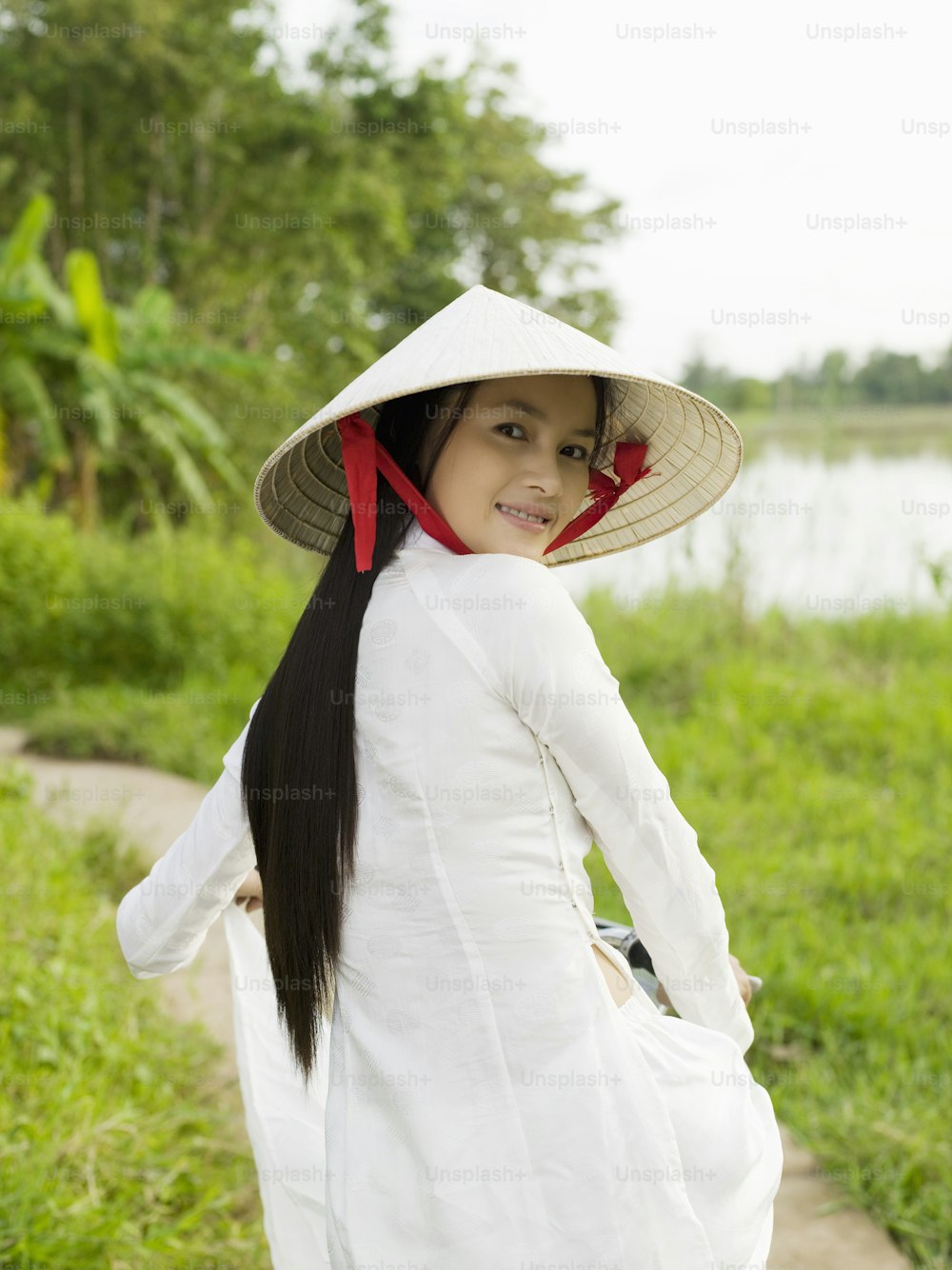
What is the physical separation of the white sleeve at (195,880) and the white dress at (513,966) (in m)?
0.19

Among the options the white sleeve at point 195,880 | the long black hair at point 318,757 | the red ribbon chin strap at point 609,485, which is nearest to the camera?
the long black hair at point 318,757

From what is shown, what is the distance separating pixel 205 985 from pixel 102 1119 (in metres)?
1.01

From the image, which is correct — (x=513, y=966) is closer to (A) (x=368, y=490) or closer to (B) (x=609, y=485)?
(A) (x=368, y=490)

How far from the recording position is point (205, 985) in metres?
3.35

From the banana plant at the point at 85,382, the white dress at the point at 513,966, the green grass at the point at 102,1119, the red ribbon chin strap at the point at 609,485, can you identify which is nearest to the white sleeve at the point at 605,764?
the white dress at the point at 513,966

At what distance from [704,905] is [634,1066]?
178 millimetres

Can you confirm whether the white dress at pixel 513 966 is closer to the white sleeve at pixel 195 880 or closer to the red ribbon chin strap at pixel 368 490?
the red ribbon chin strap at pixel 368 490

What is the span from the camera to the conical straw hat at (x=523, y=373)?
1.22 metres

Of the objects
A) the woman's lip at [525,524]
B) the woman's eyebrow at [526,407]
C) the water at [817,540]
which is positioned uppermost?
the woman's eyebrow at [526,407]

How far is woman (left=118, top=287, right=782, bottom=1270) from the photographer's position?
1.17 metres

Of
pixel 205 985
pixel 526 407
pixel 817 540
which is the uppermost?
pixel 526 407

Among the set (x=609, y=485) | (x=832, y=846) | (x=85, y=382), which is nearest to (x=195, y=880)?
(x=609, y=485)

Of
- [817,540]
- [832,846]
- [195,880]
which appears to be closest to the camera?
[195,880]

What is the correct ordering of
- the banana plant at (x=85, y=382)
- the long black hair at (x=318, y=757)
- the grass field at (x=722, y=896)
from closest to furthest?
the long black hair at (x=318, y=757), the grass field at (x=722, y=896), the banana plant at (x=85, y=382)
